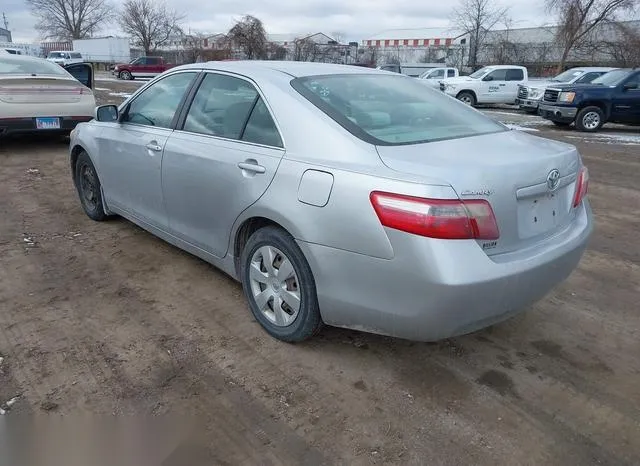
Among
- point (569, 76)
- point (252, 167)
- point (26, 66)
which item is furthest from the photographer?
point (569, 76)

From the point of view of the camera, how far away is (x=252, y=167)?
306 cm

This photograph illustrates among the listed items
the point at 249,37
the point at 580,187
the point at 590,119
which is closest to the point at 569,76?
the point at 590,119

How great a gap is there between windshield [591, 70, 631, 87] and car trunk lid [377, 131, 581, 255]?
1317cm

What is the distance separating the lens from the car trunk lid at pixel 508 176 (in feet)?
8.00

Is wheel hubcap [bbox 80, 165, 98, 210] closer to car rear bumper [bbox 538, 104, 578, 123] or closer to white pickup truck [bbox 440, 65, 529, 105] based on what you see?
car rear bumper [bbox 538, 104, 578, 123]

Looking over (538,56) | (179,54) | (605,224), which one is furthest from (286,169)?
(179,54)

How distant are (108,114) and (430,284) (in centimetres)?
354

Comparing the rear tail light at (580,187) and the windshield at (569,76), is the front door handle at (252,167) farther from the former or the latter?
the windshield at (569,76)

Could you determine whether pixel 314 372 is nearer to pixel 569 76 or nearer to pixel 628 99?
pixel 628 99

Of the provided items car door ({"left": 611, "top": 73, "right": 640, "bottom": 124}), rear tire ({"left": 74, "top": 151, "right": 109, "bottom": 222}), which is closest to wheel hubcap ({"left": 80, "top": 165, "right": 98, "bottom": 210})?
rear tire ({"left": 74, "top": 151, "right": 109, "bottom": 222})

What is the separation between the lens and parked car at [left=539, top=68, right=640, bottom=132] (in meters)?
13.8

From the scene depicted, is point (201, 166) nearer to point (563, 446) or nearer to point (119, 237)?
point (119, 237)

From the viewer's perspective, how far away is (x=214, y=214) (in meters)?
3.42

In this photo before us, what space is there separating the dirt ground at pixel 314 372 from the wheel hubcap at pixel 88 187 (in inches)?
36.9
